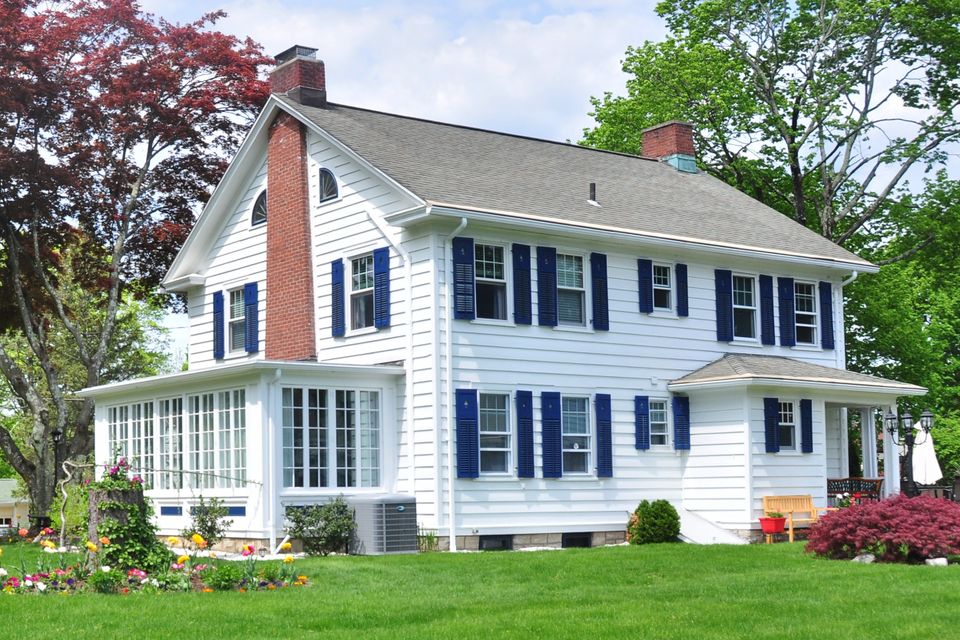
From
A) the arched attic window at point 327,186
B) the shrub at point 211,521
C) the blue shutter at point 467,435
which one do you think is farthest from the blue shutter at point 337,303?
the shrub at point 211,521

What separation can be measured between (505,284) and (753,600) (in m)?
9.92

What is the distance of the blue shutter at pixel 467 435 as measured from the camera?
2155 centimetres

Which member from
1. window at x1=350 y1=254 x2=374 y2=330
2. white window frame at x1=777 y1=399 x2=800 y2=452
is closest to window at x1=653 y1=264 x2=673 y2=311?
white window frame at x1=777 y1=399 x2=800 y2=452

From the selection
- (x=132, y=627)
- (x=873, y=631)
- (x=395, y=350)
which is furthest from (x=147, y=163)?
(x=873, y=631)

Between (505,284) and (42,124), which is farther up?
(42,124)

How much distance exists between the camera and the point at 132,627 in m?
11.5

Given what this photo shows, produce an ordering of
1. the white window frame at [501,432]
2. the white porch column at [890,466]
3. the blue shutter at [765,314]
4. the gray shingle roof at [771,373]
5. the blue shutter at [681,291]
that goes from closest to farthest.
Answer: the white window frame at [501,432] < the gray shingle roof at [771,373] < the blue shutter at [681,291] < the white porch column at [890,466] < the blue shutter at [765,314]

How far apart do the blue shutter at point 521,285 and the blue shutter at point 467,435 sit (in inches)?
70.0

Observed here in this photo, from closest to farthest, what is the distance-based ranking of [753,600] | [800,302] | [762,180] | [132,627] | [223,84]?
[132,627] < [753,600] < [800,302] < [223,84] < [762,180]

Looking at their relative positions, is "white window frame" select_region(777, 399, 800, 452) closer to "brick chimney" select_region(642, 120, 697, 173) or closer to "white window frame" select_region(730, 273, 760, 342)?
"white window frame" select_region(730, 273, 760, 342)

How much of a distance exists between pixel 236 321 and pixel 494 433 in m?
7.43

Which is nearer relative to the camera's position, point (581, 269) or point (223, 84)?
point (581, 269)

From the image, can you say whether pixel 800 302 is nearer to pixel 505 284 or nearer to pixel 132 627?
pixel 505 284

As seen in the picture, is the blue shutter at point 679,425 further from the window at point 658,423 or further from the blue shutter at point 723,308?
the blue shutter at point 723,308
